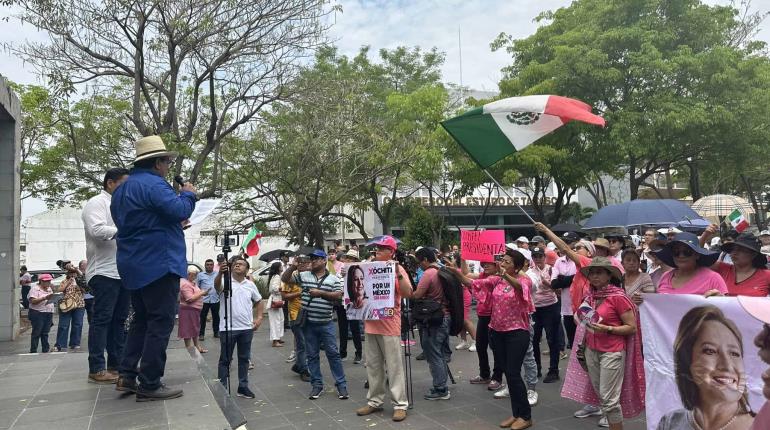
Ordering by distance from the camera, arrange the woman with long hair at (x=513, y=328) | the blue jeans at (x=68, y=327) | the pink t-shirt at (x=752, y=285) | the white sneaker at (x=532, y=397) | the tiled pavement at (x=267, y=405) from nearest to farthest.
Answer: the tiled pavement at (x=267, y=405) < the pink t-shirt at (x=752, y=285) < the woman with long hair at (x=513, y=328) < the white sneaker at (x=532, y=397) < the blue jeans at (x=68, y=327)

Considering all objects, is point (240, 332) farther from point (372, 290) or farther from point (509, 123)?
point (509, 123)

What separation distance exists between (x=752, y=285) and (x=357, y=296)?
3919mm

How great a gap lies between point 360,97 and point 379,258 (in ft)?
45.6

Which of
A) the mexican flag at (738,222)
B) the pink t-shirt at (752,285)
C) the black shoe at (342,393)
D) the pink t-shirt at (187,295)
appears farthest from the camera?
the mexican flag at (738,222)

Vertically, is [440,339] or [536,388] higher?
[440,339]

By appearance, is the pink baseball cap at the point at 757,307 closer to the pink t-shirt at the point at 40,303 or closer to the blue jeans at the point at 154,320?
the blue jeans at the point at 154,320

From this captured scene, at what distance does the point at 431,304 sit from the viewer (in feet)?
22.4

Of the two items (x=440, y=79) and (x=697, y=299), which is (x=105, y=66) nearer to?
(x=697, y=299)

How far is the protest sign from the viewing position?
6.89 m

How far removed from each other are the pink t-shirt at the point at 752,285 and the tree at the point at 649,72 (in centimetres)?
1385

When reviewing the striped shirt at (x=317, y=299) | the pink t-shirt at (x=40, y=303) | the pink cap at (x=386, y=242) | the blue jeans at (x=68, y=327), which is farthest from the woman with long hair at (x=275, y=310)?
the pink cap at (x=386, y=242)

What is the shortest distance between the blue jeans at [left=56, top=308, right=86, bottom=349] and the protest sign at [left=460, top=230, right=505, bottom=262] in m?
8.34

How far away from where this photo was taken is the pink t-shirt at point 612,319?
486 centimetres

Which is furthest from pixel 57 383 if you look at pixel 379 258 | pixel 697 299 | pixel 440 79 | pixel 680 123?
pixel 440 79
